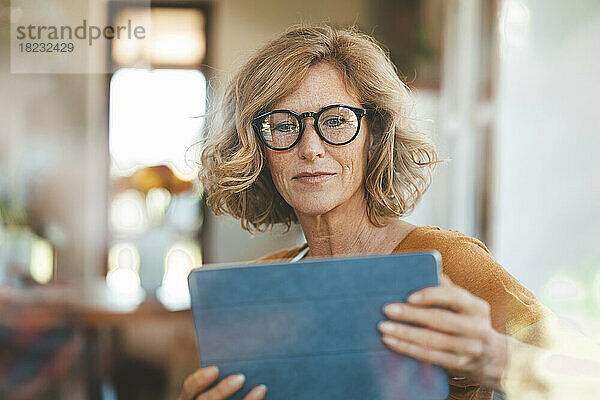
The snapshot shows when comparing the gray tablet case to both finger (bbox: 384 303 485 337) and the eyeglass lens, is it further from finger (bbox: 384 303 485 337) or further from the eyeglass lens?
the eyeglass lens

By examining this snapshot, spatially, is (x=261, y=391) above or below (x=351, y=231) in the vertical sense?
below

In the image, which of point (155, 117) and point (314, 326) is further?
point (155, 117)

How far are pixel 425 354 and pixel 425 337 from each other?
0.05 ft

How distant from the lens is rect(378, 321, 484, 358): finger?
0.43m

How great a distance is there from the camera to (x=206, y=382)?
0.45m

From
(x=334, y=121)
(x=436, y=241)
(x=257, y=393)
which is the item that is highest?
(x=334, y=121)

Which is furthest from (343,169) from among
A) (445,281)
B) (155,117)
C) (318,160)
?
(155,117)

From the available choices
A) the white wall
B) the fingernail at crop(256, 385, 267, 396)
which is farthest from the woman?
the white wall

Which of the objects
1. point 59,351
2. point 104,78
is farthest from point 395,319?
point 59,351

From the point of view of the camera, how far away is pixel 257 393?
0.45m

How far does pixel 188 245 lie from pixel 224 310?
0.24m

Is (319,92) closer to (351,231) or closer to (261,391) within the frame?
(351,231)

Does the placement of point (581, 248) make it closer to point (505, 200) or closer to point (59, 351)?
point (505, 200)

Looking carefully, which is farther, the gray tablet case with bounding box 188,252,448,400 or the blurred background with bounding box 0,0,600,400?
the blurred background with bounding box 0,0,600,400
